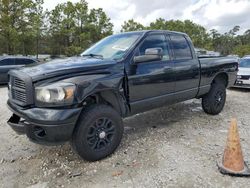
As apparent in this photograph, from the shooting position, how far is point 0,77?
40.5 ft

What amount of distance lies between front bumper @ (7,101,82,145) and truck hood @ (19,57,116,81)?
1.49 ft

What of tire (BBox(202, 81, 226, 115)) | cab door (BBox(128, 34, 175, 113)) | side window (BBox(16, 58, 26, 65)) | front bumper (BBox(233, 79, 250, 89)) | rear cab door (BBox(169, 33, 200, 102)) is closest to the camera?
cab door (BBox(128, 34, 175, 113))

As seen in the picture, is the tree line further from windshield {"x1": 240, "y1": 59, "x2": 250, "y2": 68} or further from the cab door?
the cab door

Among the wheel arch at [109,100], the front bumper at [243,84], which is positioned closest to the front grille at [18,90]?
the wheel arch at [109,100]

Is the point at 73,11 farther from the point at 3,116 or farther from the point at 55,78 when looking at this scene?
the point at 55,78

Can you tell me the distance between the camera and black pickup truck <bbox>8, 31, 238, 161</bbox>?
3.46 metres

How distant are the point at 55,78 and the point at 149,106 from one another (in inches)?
72.9

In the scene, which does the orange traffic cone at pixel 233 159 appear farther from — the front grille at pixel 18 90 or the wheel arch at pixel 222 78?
the wheel arch at pixel 222 78

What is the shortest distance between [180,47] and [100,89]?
239cm

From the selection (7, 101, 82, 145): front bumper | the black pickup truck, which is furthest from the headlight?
(7, 101, 82, 145): front bumper

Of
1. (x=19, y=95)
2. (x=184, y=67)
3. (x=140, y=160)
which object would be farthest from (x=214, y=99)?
(x=19, y=95)

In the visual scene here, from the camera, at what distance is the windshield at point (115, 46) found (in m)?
4.50

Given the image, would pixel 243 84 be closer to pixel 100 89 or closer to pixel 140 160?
pixel 140 160

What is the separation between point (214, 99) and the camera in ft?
20.8
